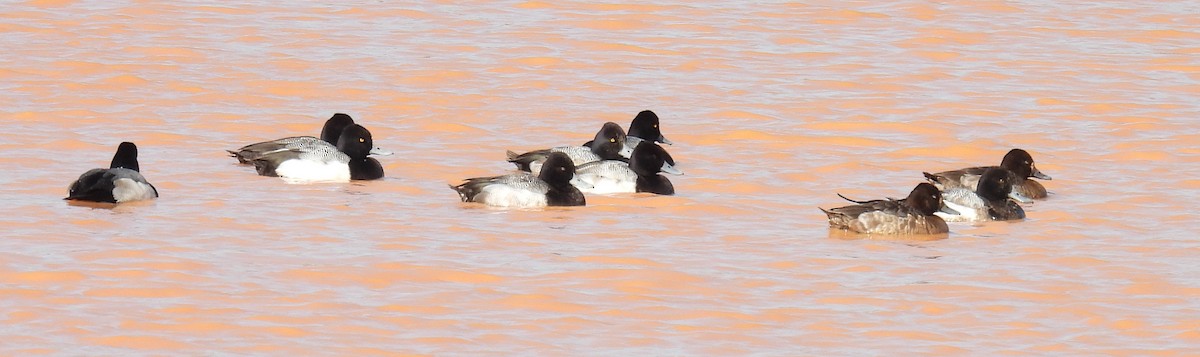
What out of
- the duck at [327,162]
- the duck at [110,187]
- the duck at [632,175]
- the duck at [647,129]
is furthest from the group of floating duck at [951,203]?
the duck at [110,187]

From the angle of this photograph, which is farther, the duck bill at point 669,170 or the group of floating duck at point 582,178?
the duck bill at point 669,170

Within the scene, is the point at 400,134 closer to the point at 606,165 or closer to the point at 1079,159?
the point at 606,165

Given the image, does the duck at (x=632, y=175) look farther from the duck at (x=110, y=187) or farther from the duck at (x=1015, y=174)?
the duck at (x=110, y=187)

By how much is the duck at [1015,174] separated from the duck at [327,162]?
403 centimetres

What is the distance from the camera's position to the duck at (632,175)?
15.3 meters

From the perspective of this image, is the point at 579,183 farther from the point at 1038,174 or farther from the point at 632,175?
the point at 1038,174

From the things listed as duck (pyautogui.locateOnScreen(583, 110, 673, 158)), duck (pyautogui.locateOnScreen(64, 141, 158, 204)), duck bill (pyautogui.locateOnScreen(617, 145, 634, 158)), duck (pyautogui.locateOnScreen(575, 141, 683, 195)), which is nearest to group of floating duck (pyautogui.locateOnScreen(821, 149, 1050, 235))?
duck (pyautogui.locateOnScreen(575, 141, 683, 195))

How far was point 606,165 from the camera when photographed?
613 inches

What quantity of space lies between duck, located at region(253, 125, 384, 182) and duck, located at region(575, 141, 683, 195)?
1540 millimetres

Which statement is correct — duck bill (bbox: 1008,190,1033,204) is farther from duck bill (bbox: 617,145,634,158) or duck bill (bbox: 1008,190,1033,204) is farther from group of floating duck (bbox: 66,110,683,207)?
duck bill (bbox: 617,145,634,158)

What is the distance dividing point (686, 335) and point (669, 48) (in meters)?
13.9

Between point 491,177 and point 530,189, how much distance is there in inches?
12.8

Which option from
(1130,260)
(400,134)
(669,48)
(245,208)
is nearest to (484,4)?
(669,48)

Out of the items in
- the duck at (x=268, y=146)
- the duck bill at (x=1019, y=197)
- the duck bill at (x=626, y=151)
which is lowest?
the duck bill at (x=1019, y=197)
